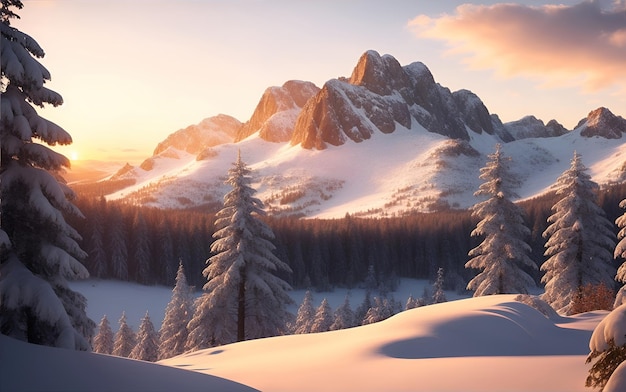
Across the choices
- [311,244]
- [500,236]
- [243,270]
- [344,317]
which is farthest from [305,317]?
[311,244]

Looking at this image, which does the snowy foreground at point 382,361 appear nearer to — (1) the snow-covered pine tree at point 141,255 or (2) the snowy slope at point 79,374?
(2) the snowy slope at point 79,374

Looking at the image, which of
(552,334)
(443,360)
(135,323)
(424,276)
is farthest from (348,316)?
(424,276)

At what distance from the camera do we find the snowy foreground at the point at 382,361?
6.20m

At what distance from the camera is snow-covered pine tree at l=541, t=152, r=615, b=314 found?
25.9m

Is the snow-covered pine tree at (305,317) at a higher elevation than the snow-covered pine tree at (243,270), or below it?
below

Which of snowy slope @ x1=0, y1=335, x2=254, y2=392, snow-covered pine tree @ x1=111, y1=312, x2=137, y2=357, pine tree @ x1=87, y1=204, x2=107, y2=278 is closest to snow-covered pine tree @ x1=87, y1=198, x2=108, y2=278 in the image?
pine tree @ x1=87, y1=204, x2=107, y2=278

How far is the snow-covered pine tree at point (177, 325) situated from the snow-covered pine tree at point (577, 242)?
24702mm

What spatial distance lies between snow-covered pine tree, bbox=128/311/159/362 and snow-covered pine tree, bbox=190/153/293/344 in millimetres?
13223

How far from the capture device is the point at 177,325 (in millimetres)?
31891

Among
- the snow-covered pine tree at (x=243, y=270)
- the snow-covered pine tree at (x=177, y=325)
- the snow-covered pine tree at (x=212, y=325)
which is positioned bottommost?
the snow-covered pine tree at (x=177, y=325)

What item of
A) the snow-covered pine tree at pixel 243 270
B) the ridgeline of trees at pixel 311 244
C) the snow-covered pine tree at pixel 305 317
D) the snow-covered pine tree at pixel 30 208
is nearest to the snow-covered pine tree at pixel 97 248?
the ridgeline of trees at pixel 311 244

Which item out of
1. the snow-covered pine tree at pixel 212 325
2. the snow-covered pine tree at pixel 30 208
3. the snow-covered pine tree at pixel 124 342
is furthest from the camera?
the snow-covered pine tree at pixel 124 342

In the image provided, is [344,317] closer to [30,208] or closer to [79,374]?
[30,208]

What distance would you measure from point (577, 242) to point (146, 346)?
3057cm
